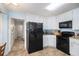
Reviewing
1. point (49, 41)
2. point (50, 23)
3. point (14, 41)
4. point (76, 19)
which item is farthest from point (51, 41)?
point (14, 41)

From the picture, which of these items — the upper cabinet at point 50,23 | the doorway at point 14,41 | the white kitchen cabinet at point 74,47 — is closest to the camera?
the white kitchen cabinet at point 74,47

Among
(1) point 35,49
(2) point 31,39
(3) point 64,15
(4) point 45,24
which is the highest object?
(3) point 64,15

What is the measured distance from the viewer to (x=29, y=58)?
78 cm

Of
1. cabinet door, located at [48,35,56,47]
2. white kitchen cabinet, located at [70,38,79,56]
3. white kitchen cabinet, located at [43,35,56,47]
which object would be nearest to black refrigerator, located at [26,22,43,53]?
white kitchen cabinet, located at [43,35,56,47]

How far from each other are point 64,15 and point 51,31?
150cm

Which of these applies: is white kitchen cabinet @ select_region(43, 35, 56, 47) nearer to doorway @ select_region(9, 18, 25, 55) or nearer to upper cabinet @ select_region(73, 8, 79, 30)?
doorway @ select_region(9, 18, 25, 55)

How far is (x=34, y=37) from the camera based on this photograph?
3.67 m

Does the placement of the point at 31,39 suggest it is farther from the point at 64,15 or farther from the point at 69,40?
the point at 64,15

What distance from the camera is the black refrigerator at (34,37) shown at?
3505mm

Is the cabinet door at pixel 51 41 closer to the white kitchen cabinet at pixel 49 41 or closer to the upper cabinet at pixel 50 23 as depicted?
the white kitchen cabinet at pixel 49 41

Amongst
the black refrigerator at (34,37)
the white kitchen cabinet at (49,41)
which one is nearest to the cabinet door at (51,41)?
the white kitchen cabinet at (49,41)

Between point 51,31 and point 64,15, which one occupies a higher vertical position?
point 64,15

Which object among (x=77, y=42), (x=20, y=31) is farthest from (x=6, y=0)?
(x=20, y=31)

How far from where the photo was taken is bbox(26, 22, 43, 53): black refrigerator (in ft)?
11.5
